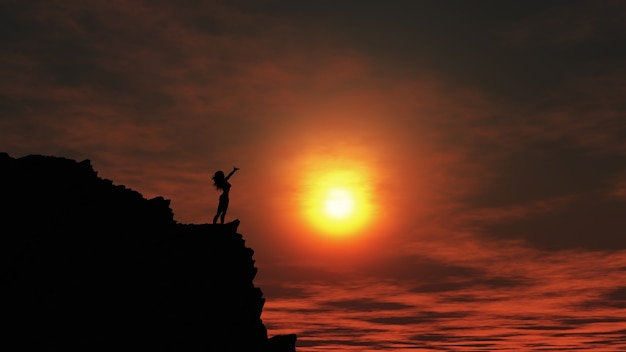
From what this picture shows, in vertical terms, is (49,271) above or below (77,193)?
below

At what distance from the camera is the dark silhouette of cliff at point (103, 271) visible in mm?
45875

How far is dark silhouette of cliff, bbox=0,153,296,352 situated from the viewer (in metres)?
45.9

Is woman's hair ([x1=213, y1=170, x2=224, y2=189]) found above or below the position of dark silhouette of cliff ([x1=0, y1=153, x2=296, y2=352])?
above

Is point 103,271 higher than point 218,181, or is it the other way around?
point 218,181

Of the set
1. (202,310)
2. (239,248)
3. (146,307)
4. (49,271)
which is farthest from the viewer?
(239,248)

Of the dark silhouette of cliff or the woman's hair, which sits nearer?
the dark silhouette of cliff

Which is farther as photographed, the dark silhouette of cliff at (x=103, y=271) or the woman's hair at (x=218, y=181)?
the woman's hair at (x=218, y=181)

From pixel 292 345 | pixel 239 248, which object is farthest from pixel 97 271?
pixel 292 345

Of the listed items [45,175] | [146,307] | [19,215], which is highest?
[45,175]

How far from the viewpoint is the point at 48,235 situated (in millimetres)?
48562

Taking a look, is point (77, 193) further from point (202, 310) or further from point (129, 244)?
point (202, 310)

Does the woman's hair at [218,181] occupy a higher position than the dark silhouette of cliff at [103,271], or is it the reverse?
the woman's hair at [218,181]

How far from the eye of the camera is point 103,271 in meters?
49.7

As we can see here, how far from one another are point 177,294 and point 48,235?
9.85 m
